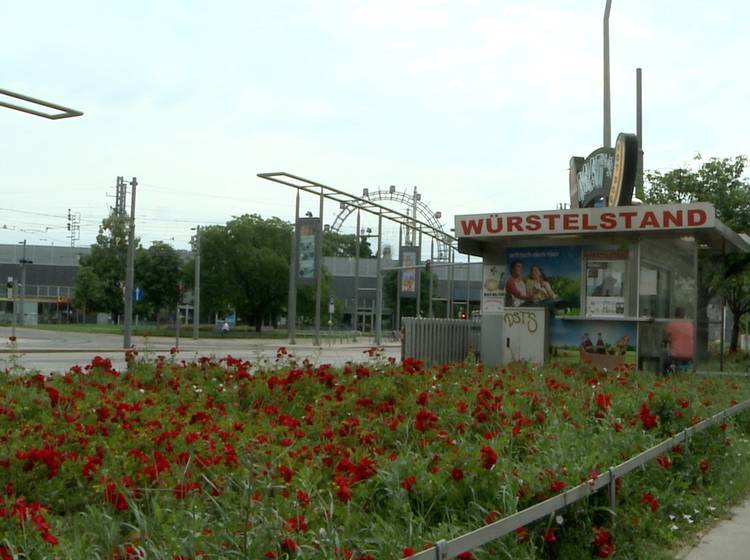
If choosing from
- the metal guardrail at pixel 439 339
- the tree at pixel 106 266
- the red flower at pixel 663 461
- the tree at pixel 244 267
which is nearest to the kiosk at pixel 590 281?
the metal guardrail at pixel 439 339

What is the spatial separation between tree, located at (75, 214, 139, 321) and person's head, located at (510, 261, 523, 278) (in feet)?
227

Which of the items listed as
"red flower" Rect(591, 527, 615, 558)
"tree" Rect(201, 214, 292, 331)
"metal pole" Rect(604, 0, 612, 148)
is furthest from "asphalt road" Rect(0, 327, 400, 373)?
"tree" Rect(201, 214, 292, 331)

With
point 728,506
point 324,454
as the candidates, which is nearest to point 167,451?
point 324,454

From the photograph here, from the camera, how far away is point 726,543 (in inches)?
287

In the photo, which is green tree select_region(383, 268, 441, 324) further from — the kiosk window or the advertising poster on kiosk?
the kiosk window

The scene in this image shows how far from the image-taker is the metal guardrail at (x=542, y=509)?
13.9 feet

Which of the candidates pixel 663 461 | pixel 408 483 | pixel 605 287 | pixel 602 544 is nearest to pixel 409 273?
pixel 605 287

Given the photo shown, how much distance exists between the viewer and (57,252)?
11975 cm

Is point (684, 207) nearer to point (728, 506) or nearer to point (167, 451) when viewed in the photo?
point (728, 506)

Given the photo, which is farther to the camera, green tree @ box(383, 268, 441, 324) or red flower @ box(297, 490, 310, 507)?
green tree @ box(383, 268, 441, 324)

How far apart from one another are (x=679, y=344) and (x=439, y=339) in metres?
4.55

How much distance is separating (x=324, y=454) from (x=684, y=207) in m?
11.4

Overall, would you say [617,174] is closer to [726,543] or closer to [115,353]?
[726,543]

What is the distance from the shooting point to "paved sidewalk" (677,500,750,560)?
22.7 feet
